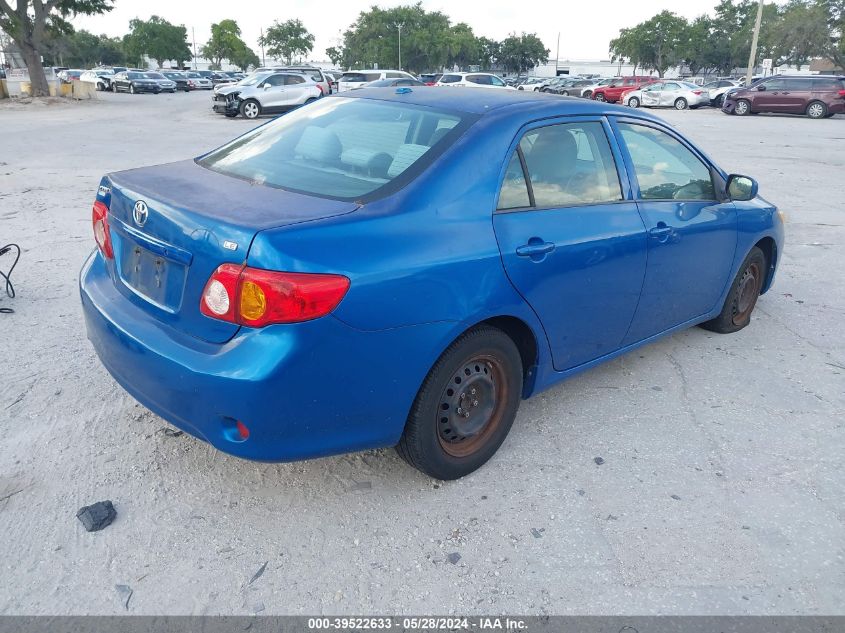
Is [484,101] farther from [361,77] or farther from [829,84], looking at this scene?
[361,77]

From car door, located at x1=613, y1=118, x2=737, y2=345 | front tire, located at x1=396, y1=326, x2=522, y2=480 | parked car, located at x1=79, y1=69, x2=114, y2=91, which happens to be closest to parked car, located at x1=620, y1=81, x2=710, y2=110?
car door, located at x1=613, y1=118, x2=737, y2=345

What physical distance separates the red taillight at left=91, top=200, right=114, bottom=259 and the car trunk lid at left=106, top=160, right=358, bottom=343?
0.27 ft

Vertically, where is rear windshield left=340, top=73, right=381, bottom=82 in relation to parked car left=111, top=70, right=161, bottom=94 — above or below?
above

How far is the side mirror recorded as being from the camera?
4.25 metres

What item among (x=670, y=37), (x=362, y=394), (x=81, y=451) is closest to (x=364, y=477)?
(x=362, y=394)

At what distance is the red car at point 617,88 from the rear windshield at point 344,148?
3698cm

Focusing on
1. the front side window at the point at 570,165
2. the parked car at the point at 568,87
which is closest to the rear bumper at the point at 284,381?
the front side window at the point at 570,165

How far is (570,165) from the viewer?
329 cm

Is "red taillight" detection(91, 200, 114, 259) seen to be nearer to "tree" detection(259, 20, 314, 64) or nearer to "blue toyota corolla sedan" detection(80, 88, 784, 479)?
"blue toyota corolla sedan" detection(80, 88, 784, 479)

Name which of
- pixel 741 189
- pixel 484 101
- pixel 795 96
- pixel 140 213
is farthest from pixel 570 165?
pixel 795 96

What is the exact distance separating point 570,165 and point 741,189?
162 centimetres

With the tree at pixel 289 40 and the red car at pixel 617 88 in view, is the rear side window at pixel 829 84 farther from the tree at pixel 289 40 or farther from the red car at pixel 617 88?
the tree at pixel 289 40

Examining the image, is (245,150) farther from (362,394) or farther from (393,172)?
(362,394)

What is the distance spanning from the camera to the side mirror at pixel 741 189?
425cm
